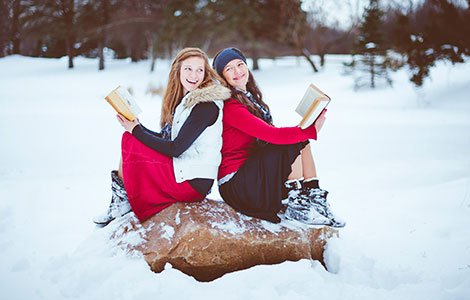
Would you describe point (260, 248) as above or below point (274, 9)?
below

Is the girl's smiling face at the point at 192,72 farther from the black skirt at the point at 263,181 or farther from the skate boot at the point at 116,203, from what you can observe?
the skate boot at the point at 116,203

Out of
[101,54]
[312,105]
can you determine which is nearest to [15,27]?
[312,105]

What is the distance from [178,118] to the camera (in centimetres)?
223

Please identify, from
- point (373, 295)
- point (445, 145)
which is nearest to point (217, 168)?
point (373, 295)

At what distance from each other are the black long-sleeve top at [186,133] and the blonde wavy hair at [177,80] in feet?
0.85

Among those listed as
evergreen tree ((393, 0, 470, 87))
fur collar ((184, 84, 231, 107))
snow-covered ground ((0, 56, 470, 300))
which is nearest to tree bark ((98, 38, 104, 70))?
snow-covered ground ((0, 56, 470, 300))

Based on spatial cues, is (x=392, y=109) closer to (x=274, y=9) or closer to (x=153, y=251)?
(x=153, y=251)

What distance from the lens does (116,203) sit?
2.50 metres

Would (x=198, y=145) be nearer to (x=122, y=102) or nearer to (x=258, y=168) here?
(x=258, y=168)

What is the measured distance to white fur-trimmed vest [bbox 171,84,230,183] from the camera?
218 cm

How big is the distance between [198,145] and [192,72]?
1.77ft

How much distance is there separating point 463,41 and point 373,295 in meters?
7.25

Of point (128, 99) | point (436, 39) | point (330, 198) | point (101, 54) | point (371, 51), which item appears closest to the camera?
point (128, 99)

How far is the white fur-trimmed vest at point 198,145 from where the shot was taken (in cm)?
218
